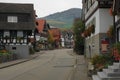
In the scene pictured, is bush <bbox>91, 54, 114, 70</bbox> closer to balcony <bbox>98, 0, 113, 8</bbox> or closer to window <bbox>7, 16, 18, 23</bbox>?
balcony <bbox>98, 0, 113, 8</bbox>

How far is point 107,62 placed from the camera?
20.3 metres

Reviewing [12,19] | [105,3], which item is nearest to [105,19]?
[105,3]

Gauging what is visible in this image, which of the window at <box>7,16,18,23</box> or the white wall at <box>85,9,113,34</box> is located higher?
the window at <box>7,16,18,23</box>

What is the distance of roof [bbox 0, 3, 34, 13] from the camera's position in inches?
2330

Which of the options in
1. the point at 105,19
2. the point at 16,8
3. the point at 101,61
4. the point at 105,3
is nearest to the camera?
the point at 101,61

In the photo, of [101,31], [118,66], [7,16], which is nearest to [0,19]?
[7,16]

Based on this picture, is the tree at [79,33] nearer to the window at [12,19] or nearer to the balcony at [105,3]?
the window at [12,19]

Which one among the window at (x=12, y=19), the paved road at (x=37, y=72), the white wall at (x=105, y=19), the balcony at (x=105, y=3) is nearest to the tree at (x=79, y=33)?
the window at (x=12, y=19)

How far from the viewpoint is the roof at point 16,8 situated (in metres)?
59.2

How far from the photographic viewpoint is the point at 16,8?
Answer: 196ft

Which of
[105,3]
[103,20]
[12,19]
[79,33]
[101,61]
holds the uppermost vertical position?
[12,19]

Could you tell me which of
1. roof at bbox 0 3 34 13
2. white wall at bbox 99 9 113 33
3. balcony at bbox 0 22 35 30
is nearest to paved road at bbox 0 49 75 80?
white wall at bbox 99 9 113 33

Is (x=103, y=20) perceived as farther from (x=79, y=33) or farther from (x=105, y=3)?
(x=79, y=33)

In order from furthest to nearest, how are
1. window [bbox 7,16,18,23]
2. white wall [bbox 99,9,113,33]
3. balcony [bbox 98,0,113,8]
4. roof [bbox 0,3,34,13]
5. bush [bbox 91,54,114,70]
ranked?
roof [bbox 0,3,34,13]
window [bbox 7,16,18,23]
white wall [bbox 99,9,113,33]
balcony [bbox 98,0,113,8]
bush [bbox 91,54,114,70]
